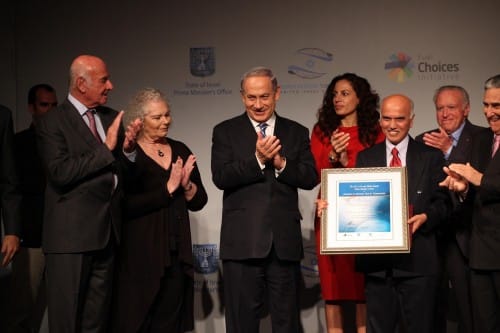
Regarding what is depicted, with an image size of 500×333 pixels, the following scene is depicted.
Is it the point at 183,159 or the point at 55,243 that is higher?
the point at 183,159

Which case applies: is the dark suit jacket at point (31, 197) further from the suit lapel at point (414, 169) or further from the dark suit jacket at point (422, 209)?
the suit lapel at point (414, 169)

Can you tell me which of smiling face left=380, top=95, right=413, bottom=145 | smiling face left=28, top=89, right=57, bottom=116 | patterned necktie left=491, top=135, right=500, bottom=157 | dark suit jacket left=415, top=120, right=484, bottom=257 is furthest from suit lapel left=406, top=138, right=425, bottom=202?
smiling face left=28, top=89, right=57, bottom=116

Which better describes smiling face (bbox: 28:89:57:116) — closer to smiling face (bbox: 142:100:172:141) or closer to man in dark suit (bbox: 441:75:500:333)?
smiling face (bbox: 142:100:172:141)

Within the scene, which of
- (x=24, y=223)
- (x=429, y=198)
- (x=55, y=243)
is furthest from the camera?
(x=24, y=223)

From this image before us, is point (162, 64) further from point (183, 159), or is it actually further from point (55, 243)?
point (55, 243)

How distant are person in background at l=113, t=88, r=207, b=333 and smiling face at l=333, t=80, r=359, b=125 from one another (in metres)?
1.14

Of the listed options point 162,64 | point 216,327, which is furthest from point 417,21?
point 216,327

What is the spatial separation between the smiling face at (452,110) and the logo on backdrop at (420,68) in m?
0.86

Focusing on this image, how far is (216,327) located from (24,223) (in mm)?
1732

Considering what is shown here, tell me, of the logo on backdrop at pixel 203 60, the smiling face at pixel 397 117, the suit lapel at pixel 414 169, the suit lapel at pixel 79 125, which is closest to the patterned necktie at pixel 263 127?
the smiling face at pixel 397 117

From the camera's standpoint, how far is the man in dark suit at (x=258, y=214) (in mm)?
4207

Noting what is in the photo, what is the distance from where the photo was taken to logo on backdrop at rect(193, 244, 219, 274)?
5.99 m

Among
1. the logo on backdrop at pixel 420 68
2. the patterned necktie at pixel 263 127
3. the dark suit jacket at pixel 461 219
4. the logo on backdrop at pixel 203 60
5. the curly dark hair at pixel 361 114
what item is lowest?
the dark suit jacket at pixel 461 219

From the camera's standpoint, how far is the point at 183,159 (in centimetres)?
454
